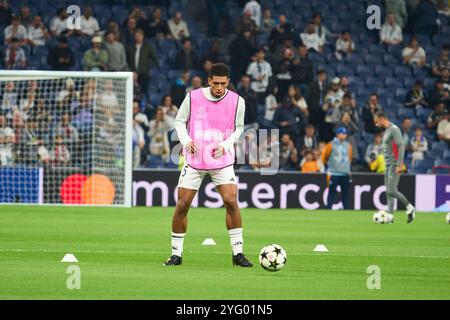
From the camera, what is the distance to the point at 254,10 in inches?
1324

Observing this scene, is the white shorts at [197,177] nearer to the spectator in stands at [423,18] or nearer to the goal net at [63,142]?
the goal net at [63,142]

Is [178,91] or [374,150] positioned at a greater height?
[178,91]

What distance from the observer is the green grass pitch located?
11.1 meters

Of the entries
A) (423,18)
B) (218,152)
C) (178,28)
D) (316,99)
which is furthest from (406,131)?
(218,152)

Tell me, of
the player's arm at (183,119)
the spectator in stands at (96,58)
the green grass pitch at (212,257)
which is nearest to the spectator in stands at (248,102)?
the spectator in stands at (96,58)

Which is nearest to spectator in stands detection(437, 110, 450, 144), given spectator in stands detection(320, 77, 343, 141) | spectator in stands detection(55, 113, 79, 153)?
spectator in stands detection(320, 77, 343, 141)

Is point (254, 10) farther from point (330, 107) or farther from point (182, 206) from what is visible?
point (182, 206)

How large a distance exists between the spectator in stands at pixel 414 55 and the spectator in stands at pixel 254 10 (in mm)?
4507

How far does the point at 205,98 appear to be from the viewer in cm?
1355

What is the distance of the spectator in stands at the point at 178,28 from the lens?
33.1 metres

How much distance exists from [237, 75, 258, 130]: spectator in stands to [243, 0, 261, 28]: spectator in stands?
9.70 ft

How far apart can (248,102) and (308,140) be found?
1912mm

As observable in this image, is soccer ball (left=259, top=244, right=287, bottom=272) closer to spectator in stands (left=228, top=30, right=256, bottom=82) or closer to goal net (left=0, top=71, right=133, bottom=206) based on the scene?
goal net (left=0, top=71, right=133, bottom=206)

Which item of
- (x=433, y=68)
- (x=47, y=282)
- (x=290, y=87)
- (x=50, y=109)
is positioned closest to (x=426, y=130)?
(x=433, y=68)
